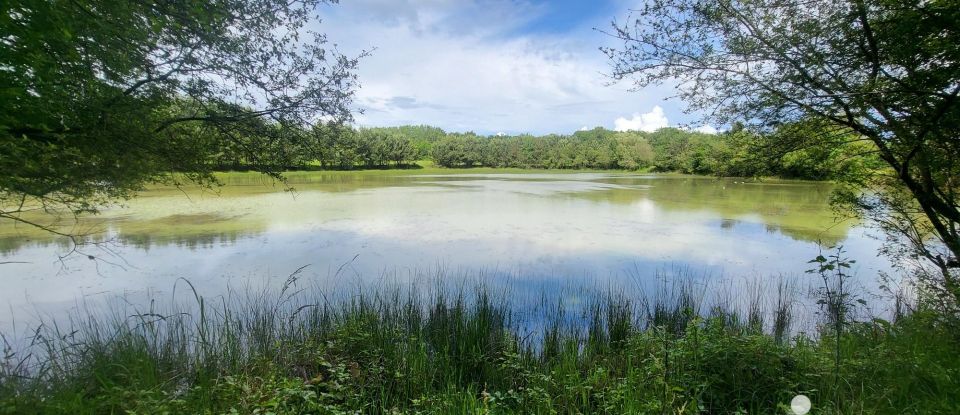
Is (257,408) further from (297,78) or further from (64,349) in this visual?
(297,78)

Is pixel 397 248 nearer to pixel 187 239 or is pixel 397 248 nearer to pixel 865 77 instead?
pixel 187 239

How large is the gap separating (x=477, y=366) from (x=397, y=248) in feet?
16.3

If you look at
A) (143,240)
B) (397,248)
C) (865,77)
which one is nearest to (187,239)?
(143,240)

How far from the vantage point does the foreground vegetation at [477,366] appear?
2.31 meters

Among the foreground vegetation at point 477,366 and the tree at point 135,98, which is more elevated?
the tree at point 135,98

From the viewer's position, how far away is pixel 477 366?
3420mm

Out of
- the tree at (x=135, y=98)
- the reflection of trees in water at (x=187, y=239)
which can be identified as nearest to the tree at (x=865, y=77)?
the tree at (x=135, y=98)

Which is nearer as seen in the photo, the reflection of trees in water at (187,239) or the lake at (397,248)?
the lake at (397,248)

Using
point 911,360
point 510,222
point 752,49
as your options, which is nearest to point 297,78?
point 752,49

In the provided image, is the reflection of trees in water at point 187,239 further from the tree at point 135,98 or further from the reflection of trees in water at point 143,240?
the tree at point 135,98

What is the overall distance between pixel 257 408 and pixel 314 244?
642 centimetres

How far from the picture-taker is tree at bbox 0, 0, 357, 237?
1.88 m

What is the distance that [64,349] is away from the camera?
2.87 meters

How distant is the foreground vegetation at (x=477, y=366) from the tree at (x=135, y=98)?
1.24 m
